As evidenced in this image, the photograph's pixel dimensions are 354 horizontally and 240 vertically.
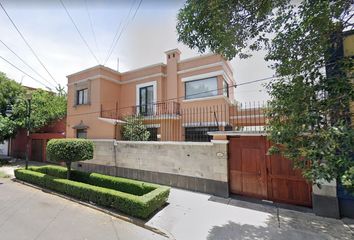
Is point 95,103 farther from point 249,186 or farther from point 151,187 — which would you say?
point 249,186

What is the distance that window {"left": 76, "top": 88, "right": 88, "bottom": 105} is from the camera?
14550 millimetres

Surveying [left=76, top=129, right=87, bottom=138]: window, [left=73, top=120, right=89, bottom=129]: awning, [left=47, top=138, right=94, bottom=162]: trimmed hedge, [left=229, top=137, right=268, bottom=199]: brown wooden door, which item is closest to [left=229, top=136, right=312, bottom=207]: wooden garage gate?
[left=229, top=137, right=268, bottom=199]: brown wooden door

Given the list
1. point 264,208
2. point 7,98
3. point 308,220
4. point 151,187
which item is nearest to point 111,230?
point 151,187

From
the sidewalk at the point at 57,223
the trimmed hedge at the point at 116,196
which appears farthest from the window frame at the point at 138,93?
the sidewalk at the point at 57,223

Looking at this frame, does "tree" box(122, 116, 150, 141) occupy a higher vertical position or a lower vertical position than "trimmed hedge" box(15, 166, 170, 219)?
higher

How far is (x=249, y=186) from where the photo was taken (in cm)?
674

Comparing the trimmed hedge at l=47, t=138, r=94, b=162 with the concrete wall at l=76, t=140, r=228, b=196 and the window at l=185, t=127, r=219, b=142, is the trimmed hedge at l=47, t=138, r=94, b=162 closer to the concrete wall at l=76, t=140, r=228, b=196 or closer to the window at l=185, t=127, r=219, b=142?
the concrete wall at l=76, t=140, r=228, b=196

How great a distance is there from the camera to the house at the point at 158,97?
444 inches

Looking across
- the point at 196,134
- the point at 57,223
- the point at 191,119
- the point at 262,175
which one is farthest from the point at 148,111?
the point at 57,223

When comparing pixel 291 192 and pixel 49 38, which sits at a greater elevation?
pixel 49 38

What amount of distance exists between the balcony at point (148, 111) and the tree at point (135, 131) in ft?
4.41

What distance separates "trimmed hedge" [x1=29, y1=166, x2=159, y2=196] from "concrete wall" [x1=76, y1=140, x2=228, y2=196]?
1583 millimetres

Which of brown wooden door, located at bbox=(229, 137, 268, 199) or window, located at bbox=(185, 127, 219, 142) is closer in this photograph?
brown wooden door, located at bbox=(229, 137, 268, 199)

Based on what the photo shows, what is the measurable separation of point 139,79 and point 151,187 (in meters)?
9.33
